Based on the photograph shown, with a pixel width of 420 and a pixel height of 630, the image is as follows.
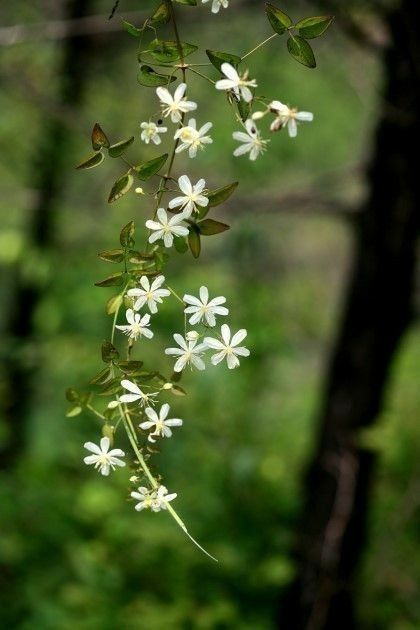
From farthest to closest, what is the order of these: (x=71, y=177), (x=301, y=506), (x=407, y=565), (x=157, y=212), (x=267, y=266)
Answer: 1. (x=267, y=266)
2. (x=71, y=177)
3. (x=407, y=565)
4. (x=301, y=506)
5. (x=157, y=212)

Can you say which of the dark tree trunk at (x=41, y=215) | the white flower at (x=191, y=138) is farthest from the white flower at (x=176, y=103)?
the dark tree trunk at (x=41, y=215)

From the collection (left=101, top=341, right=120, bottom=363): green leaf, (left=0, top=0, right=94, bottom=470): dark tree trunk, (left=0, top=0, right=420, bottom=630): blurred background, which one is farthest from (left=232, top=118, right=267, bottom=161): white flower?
(left=0, top=0, right=94, bottom=470): dark tree trunk

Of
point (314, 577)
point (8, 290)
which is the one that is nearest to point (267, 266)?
point (8, 290)

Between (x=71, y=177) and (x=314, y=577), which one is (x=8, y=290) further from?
(x=314, y=577)

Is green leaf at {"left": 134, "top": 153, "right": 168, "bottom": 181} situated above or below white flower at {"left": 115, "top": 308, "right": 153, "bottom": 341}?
above

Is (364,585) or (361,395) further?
(364,585)

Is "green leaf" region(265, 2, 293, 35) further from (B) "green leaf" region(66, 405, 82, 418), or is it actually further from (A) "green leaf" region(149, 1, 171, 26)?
(B) "green leaf" region(66, 405, 82, 418)

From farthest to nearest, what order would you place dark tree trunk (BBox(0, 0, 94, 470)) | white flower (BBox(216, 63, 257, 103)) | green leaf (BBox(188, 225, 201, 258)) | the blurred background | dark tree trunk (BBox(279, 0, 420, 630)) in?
1. dark tree trunk (BBox(0, 0, 94, 470))
2. the blurred background
3. dark tree trunk (BBox(279, 0, 420, 630))
4. green leaf (BBox(188, 225, 201, 258))
5. white flower (BBox(216, 63, 257, 103))
